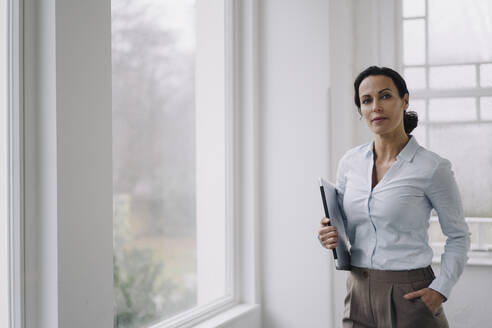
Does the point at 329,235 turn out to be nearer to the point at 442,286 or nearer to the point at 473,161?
the point at 442,286

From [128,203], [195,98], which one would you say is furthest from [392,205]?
[195,98]

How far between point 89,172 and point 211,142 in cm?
125

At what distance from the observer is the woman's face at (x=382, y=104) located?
1984mm

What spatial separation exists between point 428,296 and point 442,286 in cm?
6

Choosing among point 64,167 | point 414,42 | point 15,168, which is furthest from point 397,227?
point 414,42

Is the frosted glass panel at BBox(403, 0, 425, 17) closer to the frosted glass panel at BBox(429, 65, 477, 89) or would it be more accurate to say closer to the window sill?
the frosted glass panel at BBox(429, 65, 477, 89)

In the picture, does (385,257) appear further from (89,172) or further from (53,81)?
(53,81)

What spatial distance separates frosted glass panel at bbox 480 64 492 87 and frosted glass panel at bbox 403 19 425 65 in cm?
32

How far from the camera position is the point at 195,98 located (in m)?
2.65

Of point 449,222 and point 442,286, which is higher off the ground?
point 449,222

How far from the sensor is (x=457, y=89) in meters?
2.98

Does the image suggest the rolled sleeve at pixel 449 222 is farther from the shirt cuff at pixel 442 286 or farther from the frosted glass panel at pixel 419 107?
the frosted glass panel at pixel 419 107

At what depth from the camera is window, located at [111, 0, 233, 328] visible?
202cm

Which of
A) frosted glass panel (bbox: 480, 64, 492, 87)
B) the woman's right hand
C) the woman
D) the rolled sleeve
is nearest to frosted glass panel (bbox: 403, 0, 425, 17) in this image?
frosted glass panel (bbox: 480, 64, 492, 87)
